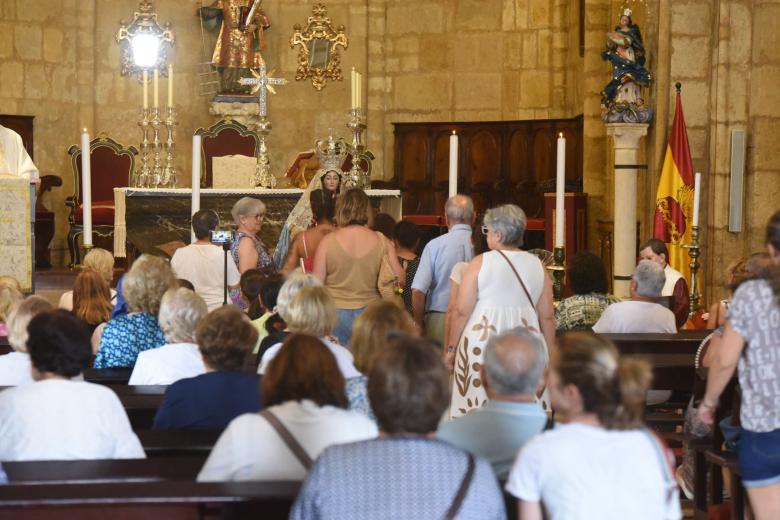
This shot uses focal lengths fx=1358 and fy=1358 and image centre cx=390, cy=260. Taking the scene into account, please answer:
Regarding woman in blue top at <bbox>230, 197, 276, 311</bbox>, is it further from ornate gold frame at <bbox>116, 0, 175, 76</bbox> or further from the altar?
ornate gold frame at <bbox>116, 0, 175, 76</bbox>

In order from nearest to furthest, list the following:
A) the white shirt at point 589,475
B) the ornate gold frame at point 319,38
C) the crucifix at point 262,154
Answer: the white shirt at point 589,475 < the crucifix at point 262,154 < the ornate gold frame at point 319,38

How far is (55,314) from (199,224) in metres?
3.16

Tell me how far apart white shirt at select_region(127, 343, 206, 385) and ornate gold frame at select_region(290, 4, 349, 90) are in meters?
9.77

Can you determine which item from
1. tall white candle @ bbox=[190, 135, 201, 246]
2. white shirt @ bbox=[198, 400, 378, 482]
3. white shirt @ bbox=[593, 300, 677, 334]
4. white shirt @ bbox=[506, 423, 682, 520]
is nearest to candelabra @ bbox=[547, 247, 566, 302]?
white shirt @ bbox=[593, 300, 677, 334]

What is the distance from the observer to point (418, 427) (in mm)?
2910

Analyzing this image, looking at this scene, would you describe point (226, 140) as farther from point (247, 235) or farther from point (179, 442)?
point (179, 442)

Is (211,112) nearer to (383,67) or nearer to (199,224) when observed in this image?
(383,67)

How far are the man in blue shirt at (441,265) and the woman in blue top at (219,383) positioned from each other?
252 centimetres

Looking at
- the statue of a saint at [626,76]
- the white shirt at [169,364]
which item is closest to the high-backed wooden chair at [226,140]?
the statue of a saint at [626,76]

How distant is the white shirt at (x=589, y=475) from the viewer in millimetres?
3002

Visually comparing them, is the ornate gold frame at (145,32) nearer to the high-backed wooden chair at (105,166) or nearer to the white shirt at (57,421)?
the high-backed wooden chair at (105,166)

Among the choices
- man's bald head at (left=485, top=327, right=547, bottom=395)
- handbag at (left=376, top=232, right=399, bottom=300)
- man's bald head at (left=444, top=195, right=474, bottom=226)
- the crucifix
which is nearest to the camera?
man's bald head at (left=485, top=327, right=547, bottom=395)

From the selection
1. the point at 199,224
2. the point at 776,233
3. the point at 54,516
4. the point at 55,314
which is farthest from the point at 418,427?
the point at 199,224

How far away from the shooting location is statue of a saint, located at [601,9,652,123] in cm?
985
